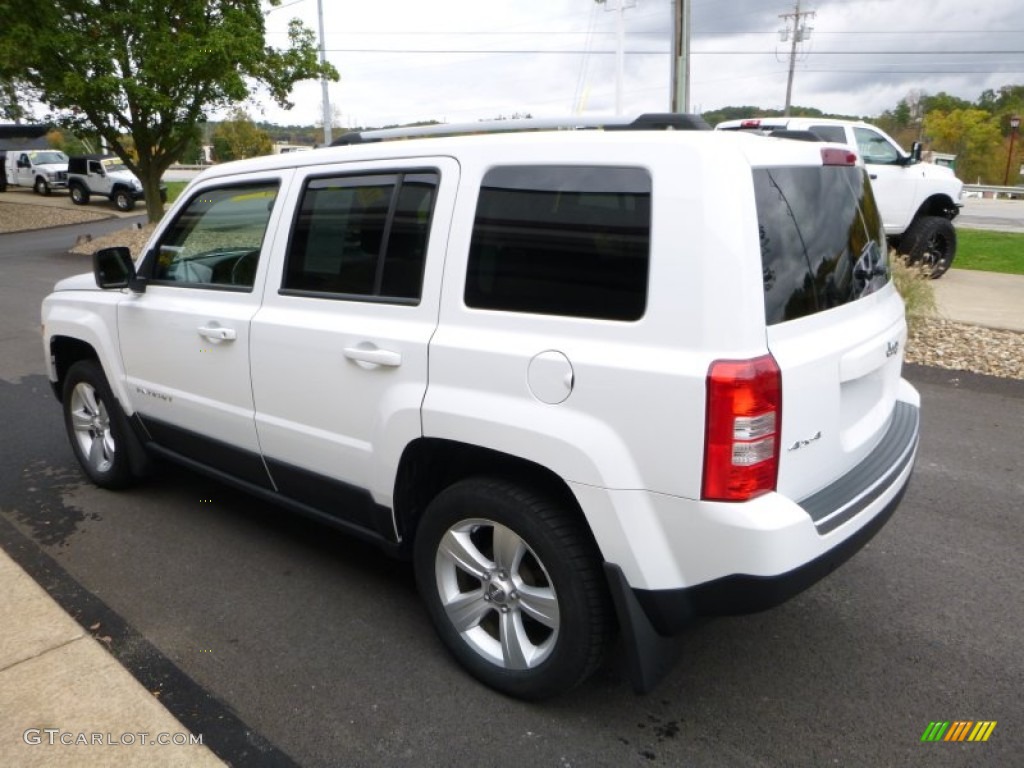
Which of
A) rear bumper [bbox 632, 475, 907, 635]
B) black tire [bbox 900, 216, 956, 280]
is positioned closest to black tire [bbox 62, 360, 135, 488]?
rear bumper [bbox 632, 475, 907, 635]

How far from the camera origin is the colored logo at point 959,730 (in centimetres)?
250

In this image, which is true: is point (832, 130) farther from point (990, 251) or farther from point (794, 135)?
point (794, 135)

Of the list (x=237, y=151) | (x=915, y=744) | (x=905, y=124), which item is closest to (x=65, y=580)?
(x=915, y=744)

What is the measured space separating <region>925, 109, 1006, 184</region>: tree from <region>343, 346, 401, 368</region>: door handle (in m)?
72.4

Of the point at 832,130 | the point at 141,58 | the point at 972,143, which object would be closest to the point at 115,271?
the point at 832,130

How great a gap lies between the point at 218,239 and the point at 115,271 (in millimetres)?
626

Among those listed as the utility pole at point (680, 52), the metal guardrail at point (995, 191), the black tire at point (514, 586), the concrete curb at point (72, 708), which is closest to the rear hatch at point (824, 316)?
the black tire at point (514, 586)

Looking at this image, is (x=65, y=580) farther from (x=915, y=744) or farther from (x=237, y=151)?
(x=237, y=151)

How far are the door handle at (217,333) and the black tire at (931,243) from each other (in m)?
10.1

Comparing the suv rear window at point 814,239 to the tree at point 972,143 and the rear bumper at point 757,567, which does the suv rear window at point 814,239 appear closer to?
the rear bumper at point 757,567

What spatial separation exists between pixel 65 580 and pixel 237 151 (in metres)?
50.8

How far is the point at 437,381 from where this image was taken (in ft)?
8.60

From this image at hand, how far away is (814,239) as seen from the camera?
8.00 feet

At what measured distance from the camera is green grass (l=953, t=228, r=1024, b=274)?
12734 millimetres
